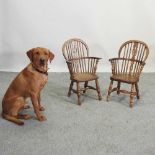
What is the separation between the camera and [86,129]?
3.17 m

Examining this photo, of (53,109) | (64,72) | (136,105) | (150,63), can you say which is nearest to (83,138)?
(53,109)

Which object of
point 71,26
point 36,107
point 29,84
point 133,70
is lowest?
point 36,107

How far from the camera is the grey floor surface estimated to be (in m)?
2.80

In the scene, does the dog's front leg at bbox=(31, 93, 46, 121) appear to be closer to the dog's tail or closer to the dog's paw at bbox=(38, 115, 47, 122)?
the dog's paw at bbox=(38, 115, 47, 122)

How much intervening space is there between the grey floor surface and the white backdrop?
130 cm

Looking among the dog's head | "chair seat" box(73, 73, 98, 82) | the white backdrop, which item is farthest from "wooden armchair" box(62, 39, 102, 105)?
the white backdrop

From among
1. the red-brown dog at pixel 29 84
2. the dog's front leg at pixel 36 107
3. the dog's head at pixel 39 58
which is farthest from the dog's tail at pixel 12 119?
the dog's head at pixel 39 58

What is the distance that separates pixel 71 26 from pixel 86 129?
244 centimetres

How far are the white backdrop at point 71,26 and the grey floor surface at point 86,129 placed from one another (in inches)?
51.1

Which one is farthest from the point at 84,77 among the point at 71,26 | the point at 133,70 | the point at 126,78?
the point at 71,26

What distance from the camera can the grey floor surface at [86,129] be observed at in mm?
2803

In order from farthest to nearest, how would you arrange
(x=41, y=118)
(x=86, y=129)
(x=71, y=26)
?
(x=71, y=26)
(x=41, y=118)
(x=86, y=129)

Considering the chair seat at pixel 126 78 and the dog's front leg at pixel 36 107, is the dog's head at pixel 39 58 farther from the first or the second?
the chair seat at pixel 126 78

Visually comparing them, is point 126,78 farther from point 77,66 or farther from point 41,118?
point 41,118
